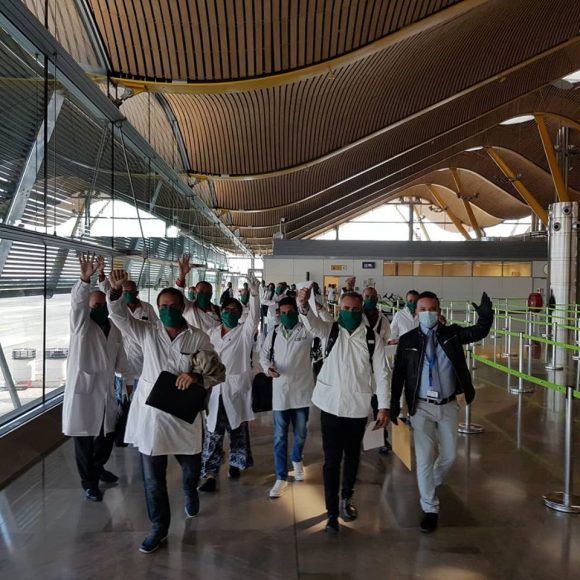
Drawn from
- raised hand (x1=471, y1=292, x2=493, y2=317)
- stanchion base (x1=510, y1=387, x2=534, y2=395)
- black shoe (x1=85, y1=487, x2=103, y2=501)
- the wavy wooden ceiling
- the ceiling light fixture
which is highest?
the ceiling light fixture

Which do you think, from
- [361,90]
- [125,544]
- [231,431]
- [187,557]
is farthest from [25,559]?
[361,90]

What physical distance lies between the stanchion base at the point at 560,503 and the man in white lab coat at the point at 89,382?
3.88 meters

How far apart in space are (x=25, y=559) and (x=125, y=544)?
64cm

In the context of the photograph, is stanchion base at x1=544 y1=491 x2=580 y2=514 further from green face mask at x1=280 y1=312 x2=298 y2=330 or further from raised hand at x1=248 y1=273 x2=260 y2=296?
raised hand at x1=248 y1=273 x2=260 y2=296

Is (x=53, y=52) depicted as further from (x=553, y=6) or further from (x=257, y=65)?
(x=553, y=6)

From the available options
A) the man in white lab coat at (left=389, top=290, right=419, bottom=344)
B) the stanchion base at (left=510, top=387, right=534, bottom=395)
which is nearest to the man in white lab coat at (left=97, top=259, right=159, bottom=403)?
the man in white lab coat at (left=389, top=290, right=419, bottom=344)

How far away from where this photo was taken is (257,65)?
988 centimetres

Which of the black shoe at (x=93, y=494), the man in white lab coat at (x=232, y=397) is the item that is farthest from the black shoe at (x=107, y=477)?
the man in white lab coat at (x=232, y=397)

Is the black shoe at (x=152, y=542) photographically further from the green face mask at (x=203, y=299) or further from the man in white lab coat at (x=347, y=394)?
the green face mask at (x=203, y=299)

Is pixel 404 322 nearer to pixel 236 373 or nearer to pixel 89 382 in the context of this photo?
pixel 236 373

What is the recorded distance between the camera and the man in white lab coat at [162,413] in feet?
12.3

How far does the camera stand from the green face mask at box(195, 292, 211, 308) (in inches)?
254

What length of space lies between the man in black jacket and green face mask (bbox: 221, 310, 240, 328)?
1734mm

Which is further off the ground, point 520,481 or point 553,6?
point 553,6
